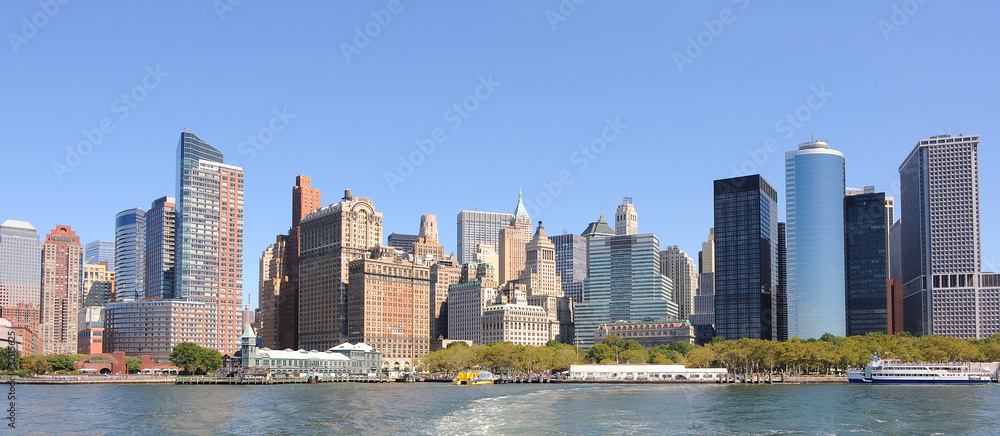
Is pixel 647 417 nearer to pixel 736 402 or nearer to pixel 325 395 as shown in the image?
pixel 736 402

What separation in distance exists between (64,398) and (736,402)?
11509cm

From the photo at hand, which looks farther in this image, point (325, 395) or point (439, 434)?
point (325, 395)

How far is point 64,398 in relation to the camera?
178500 mm

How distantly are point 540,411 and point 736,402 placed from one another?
36077mm

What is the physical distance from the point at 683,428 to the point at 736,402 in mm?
46432

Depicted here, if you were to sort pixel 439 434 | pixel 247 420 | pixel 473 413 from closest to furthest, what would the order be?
pixel 439 434 → pixel 247 420 → pixel 473 413

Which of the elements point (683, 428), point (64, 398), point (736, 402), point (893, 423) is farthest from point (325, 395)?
point (893, 423)

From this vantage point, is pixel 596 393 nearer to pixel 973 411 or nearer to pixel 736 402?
pixel 736 402


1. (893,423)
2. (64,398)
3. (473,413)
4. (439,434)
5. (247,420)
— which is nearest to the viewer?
(439,434)

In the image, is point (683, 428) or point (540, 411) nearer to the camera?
point (683, 428)

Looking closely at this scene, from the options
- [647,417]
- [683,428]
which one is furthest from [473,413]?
[683,428]

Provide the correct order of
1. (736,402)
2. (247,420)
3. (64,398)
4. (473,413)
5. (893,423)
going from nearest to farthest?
1. (893,423)
2. (247,420)
3. (473,413)
4. (736,402)
5. (64,398)

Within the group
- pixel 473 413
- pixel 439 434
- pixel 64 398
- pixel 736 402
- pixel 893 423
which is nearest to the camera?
pixel 439 434

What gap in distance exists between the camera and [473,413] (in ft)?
441
